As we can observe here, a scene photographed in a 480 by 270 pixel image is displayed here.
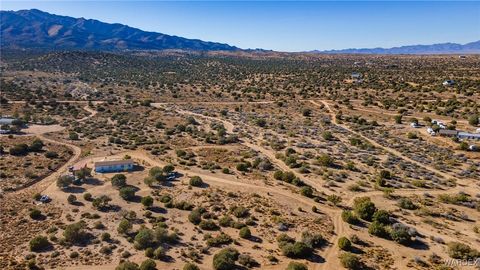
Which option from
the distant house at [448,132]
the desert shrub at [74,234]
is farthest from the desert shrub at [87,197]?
the distant house at [448,132]

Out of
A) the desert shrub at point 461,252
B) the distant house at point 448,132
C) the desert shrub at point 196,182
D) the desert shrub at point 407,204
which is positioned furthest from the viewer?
the distant house at point 448,132

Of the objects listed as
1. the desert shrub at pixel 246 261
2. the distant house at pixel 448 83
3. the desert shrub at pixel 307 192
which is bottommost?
the desert shrub at pixel 246 261

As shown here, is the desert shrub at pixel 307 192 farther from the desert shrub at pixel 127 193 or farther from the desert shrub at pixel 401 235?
the desert shrub at pixel 127 193

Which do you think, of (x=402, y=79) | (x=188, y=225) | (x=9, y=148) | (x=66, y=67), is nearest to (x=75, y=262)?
(x=188, y=225)

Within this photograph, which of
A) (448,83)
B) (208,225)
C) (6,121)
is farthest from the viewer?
(448,83)

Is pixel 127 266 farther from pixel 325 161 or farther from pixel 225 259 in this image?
pixel 325 161

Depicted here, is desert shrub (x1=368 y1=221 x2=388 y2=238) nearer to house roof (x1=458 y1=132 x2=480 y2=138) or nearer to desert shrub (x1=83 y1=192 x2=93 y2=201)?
desert shrub (x1=83 y1=192 x2=93 y2=201)

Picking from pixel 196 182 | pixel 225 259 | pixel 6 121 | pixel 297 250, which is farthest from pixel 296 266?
pixel 6 121
